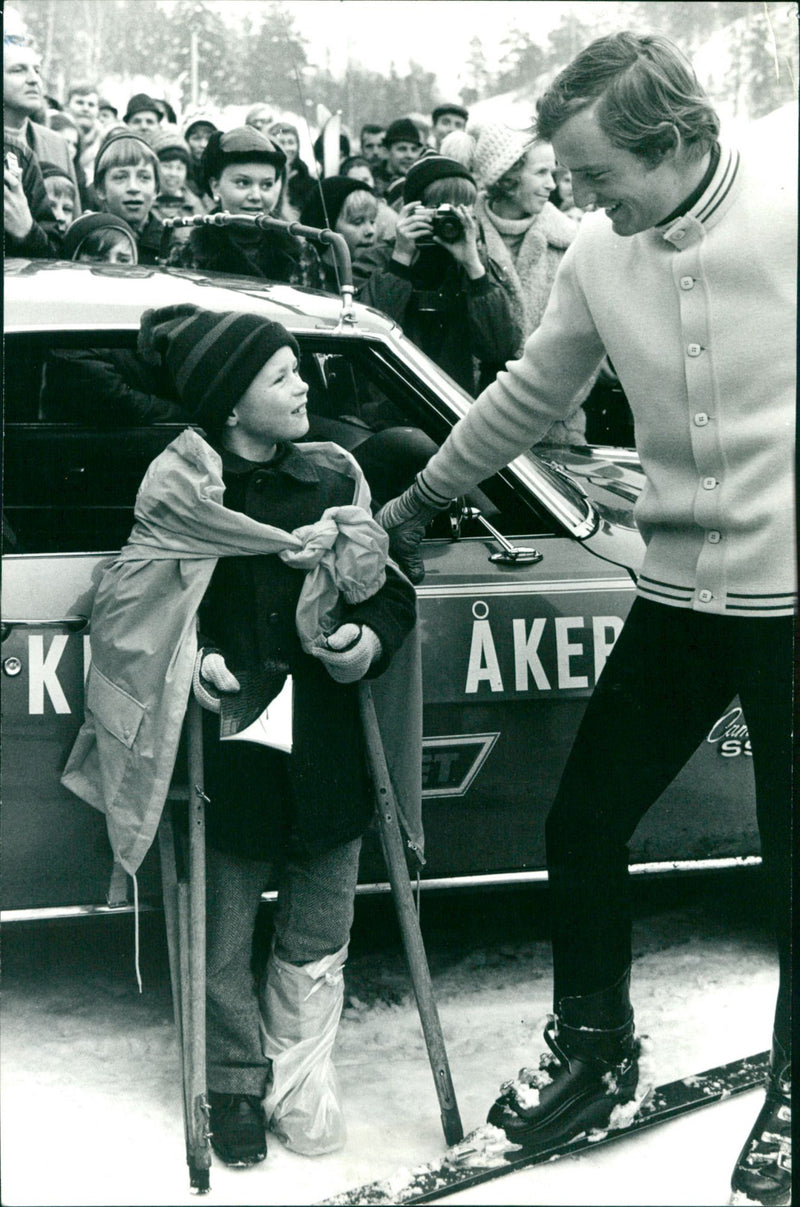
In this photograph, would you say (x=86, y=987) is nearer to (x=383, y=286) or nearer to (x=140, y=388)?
(x=140, y=388)

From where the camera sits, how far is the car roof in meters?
3.17

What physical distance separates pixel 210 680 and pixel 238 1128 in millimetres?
906

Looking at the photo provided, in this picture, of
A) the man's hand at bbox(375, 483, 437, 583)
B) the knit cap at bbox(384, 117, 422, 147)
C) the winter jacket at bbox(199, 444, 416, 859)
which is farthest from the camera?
the knit cap at bbox(384, 117, 422, 147)

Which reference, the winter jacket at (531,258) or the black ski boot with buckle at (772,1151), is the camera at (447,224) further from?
the black ski boot with buckle at (772,1151)

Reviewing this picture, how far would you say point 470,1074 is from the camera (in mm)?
3191

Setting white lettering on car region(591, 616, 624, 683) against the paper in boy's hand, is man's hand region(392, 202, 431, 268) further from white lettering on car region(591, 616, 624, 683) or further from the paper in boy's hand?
the paper in boy's hand

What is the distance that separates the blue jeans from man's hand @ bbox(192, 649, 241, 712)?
37 cm

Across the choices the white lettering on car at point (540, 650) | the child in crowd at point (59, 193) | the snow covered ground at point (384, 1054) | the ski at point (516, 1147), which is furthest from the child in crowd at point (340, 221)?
the ski at point (516, 1147)

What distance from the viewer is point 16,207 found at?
3262 mm

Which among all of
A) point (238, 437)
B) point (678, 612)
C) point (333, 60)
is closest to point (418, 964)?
point (678, 612)

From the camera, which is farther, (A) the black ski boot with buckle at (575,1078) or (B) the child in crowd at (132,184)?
(B) the child in crowd at (132,184)

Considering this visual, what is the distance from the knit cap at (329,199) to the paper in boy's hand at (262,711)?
3.67 ft

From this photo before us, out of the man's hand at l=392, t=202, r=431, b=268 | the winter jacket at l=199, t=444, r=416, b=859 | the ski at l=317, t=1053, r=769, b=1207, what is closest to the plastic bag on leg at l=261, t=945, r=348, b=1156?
the ski at l=317, t=1053, r=769, b=1207

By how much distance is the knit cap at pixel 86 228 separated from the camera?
11.1 ft
